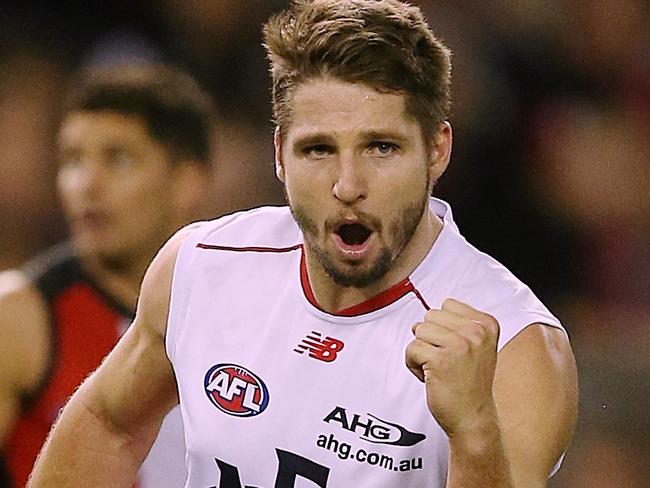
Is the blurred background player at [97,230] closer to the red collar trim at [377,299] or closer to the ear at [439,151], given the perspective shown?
the red collar trim at [377,299]

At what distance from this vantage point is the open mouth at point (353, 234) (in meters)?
2.01

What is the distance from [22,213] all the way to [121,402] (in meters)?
1.27

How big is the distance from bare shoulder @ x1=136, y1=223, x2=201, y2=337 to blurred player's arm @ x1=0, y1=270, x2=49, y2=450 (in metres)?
1.16

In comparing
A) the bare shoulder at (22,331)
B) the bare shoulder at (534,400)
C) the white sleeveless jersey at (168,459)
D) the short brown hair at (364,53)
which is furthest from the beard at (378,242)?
the bare shoulder at (22,331)

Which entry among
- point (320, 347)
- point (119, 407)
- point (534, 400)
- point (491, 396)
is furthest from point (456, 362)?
point (119, 407)

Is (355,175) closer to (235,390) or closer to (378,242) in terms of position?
(378,242)

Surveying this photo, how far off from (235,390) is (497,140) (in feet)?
5.22

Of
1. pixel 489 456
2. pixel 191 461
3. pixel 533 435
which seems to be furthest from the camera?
pixel 191 461

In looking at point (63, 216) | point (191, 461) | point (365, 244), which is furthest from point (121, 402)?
point (63, 216)

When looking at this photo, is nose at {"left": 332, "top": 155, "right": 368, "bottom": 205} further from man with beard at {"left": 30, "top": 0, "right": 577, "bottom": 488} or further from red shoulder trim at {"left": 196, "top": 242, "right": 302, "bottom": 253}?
red shoulder trim at {"left": 196, "top": 242, "right": 302, "bottom": 253}

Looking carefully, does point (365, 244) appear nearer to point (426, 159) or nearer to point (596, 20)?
point (426, 159)

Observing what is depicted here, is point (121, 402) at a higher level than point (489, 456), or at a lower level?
lower

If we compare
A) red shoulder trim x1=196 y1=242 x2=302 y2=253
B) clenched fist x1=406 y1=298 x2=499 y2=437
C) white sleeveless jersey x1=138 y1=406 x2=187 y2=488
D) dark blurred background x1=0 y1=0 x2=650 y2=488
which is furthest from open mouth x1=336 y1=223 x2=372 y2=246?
dark blurred background x1=0 y1=0 x2=650 y2=488

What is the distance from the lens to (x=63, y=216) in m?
3.43
